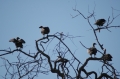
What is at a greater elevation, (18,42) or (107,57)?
(18,42)

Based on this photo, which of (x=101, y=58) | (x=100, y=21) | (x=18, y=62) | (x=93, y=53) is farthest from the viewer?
(x=100, y=21)

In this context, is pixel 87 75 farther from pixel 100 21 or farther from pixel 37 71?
pixel 100 21

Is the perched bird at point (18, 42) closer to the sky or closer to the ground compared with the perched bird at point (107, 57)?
closer to the sky

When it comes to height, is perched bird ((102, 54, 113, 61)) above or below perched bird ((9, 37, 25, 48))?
below

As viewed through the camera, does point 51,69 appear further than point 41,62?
No

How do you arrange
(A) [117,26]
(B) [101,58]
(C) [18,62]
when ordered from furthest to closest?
(C) [18,62], (B) [101,58], (A) [117,26]

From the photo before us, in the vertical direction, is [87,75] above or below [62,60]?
below

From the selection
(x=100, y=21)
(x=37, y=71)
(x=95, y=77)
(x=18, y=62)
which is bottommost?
(x=95, y=77)

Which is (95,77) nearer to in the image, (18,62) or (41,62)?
(41,62)

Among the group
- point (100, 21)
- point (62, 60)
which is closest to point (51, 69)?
point (62, 60)

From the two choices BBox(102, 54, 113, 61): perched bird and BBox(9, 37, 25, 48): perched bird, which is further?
BBox(9, 37, 25, 48): perched bird

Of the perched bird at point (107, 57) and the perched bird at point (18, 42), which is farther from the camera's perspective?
the perched bird at point (18, 42)

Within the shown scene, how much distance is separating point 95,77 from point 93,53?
3.41 ft

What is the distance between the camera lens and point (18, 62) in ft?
14.4
